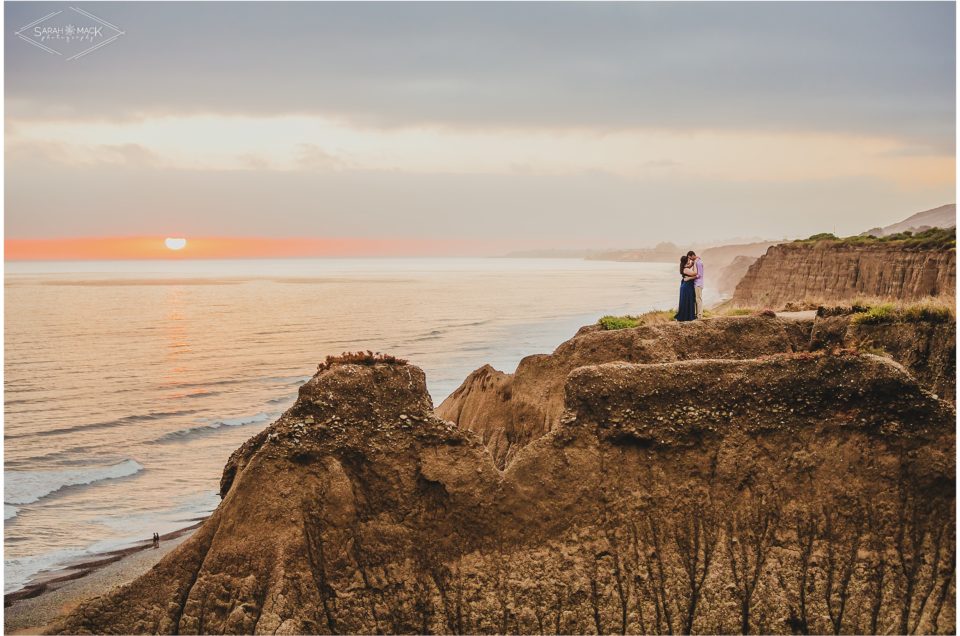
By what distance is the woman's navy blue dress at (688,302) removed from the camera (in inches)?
1410

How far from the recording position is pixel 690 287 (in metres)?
35.8

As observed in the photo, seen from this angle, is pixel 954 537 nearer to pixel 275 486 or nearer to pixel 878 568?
pixel 878 568

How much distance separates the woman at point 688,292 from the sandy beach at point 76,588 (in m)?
19.8

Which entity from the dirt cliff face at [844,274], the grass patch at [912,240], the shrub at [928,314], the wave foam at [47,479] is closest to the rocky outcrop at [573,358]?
the shrub at [928,314]

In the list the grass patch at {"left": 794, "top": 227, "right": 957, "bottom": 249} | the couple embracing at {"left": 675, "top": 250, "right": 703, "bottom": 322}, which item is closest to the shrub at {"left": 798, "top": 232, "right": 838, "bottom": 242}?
the grass patch at {"left": 794, "top": 227, "right": 957, "bottom": 249}

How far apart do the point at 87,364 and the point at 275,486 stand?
64.5 m

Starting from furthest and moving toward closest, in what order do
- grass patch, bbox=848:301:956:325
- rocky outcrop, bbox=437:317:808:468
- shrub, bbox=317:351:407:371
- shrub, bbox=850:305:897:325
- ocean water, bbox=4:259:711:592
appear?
ocean water, bbox=4:259:711:592, shrub, bbox=850:305:897:325, grass patch, bbox=848:301:956:325, rocky outcrop, bbox=437:317:808:468, shrub, bbox=317:351:407:371

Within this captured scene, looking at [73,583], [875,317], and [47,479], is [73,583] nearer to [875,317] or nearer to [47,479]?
[47,479]

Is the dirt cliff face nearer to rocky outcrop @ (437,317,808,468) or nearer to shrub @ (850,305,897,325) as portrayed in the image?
shrub @ (850,305,897,325)

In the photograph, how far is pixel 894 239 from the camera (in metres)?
65.6

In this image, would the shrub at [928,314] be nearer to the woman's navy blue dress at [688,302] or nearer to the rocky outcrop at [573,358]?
the rocky outcrop at [573,358]

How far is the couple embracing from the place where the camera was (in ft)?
116

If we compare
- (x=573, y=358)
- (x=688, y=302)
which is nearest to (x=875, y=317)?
(x=688, y=302)

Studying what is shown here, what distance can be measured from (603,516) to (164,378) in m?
56.1
